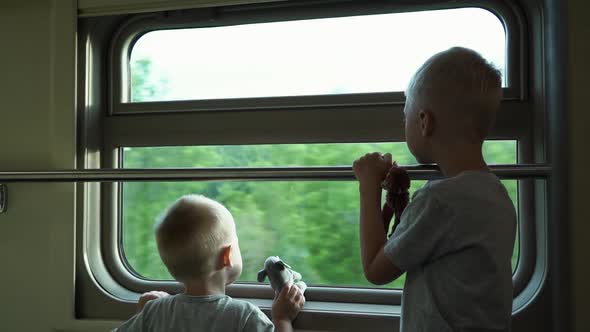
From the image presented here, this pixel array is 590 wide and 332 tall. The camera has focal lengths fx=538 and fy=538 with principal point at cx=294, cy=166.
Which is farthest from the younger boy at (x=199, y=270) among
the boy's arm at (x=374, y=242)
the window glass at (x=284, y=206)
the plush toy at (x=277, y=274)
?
the window glass at (x=284, y=206)

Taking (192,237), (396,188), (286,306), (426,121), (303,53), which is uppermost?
(303,53)

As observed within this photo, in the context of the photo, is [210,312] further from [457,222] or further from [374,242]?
[457,222]

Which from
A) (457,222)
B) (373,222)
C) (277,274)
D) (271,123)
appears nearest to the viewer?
(457,222)

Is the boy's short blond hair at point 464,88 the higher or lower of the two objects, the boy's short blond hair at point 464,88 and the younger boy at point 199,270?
the higher

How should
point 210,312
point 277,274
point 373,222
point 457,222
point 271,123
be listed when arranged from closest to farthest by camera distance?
point 457,222 < point 373,222 < point 210,312 < point 277,274 < point 271,123

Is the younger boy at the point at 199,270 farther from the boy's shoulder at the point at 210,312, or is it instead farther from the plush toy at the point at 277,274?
the plush toy at the point at 277,274

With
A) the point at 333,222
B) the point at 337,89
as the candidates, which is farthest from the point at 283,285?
the point at 337,89

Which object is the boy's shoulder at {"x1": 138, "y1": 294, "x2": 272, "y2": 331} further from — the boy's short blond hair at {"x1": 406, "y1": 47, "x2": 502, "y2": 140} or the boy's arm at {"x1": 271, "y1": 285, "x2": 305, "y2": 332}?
the boy's short blond hair at {"x1": 406, "y1": 47, "x2": 502, "y2": 140}

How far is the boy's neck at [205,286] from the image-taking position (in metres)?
1.34

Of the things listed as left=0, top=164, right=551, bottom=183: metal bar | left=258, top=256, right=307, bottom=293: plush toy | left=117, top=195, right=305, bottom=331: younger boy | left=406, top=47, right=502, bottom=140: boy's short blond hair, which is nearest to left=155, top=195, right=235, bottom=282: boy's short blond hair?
left=117, top=195, right=305, bottom=331: younger boy

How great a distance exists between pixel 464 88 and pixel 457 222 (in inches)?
10.1

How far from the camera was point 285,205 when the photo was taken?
70.8 inches

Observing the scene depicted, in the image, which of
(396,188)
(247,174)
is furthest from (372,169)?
(247,174)

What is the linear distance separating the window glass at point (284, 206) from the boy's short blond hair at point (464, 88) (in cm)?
60
